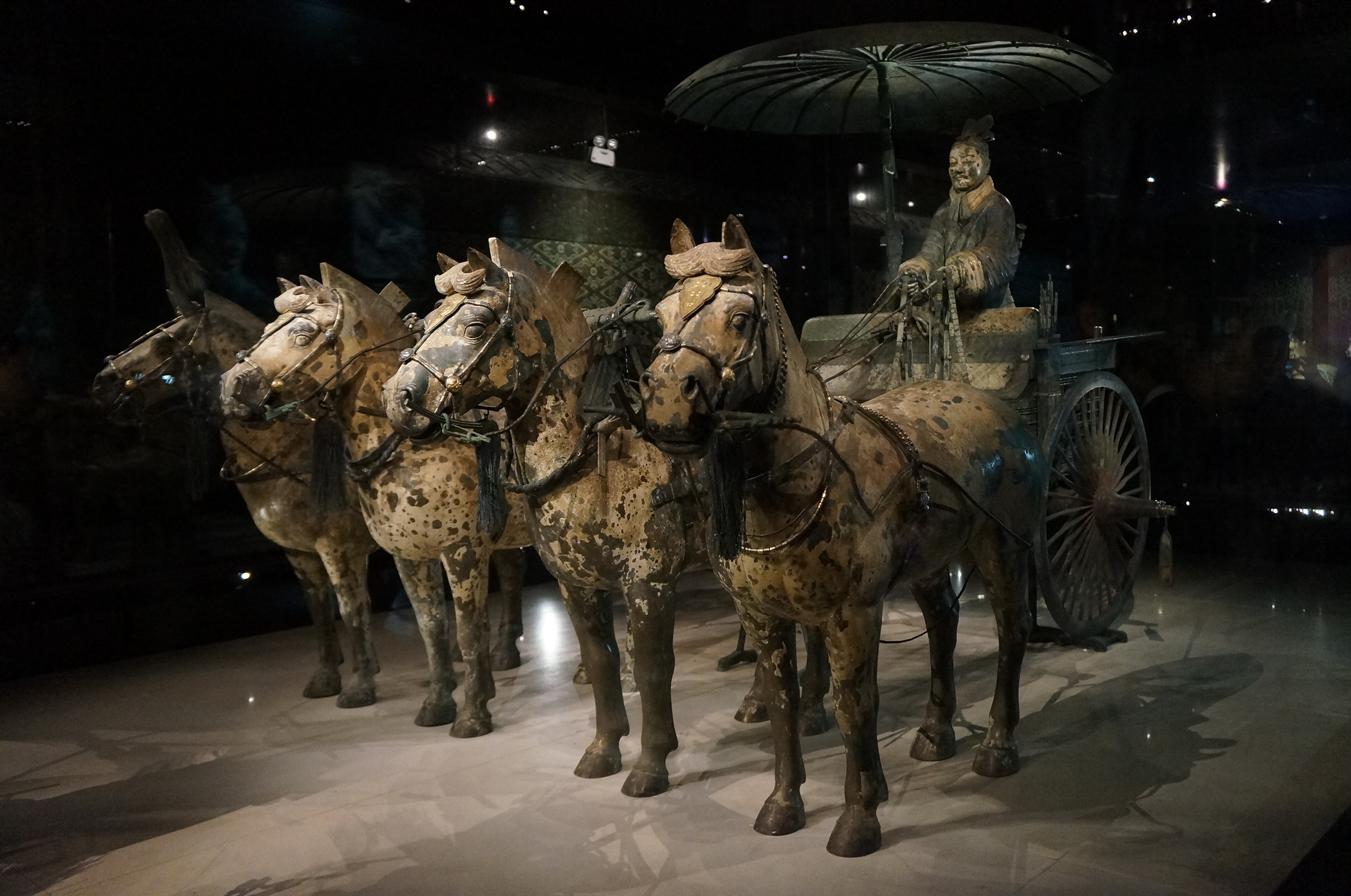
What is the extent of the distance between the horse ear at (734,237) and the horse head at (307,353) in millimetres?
2407

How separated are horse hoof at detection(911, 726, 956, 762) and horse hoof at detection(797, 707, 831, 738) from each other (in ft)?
1.64

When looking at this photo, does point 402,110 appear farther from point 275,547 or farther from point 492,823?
point 492,823

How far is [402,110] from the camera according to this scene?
24.7 ft

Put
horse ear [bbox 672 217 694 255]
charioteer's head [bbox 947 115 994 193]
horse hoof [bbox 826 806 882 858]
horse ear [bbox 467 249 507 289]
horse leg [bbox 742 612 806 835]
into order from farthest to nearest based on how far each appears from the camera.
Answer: charioteer's head [bbox 947 115 994 193] → horse ear [bbox 467 249 507 289] → horse leg [bbox 742 612 806 835] → horse hoof [bbox 826 806 882 858] → horse ear [bbox 672 217 694 255]

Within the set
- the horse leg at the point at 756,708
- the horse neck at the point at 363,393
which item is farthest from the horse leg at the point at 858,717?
the horse neck at the point at 363,393

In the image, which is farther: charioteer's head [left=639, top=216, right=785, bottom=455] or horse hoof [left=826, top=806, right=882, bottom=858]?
horse hoof [left=826, top=806, right=882, bottom=858]

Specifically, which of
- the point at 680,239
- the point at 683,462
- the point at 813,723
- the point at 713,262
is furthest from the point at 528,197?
the point at 713,262

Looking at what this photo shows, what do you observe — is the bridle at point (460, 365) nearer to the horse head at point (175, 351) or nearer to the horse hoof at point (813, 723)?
the horse hoof at point (813, 723)

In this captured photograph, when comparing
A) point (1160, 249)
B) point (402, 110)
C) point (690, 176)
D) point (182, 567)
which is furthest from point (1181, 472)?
point (182, 567)

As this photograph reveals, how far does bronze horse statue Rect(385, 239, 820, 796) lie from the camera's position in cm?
386

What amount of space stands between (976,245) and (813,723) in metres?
2.60

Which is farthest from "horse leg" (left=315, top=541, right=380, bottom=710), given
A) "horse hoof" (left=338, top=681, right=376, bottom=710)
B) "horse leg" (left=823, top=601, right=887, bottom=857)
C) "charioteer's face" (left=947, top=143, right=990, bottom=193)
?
"charioteer's face" (left=947, top=143, right=990, bottom=193)

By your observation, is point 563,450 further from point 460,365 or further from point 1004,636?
point 1004,636

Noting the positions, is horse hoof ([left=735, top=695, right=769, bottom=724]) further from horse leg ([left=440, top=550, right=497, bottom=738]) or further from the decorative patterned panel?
the decorative patterned panel
